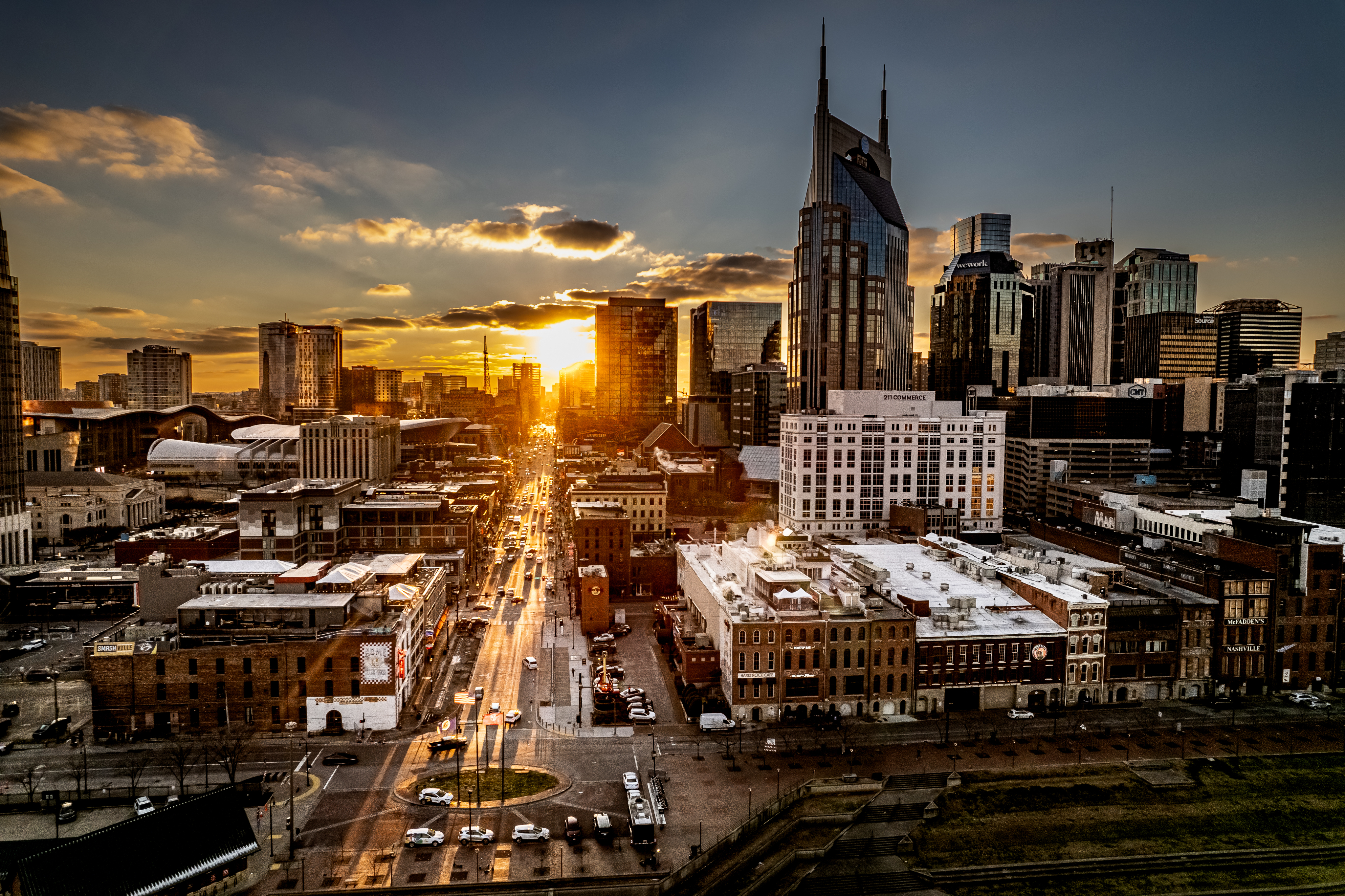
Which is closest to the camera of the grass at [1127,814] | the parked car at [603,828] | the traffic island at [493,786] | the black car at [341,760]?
the parked car at [603,828]

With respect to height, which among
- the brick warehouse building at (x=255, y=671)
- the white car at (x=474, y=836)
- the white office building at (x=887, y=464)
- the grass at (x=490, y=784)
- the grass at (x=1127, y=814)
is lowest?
the grass at (x=1127, y=814)

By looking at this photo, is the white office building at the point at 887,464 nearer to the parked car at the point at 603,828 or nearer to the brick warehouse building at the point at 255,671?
the brick warehouse building at the point at 255,671

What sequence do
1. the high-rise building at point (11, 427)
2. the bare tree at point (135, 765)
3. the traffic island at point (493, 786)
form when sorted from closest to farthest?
the traffic island at point (493, 786) → the bare tree at point (135, 765) → the high-rise building at point (11, 427)

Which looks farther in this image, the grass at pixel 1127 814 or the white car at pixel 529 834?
the grass at pixel 1127 814

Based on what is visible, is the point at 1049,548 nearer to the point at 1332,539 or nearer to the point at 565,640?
the point at 1332,539

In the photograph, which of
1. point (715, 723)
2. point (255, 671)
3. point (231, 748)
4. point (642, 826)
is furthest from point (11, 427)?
point (642, 826)

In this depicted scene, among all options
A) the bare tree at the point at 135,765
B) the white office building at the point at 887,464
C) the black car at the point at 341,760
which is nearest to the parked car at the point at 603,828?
the black car at the point at 341,760

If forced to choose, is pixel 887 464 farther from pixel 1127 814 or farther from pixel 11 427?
pixel 11 427

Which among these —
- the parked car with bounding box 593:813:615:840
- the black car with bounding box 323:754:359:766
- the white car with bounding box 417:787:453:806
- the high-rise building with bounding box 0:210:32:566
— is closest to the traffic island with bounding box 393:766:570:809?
the white car with bounding box 417:787:453:806
